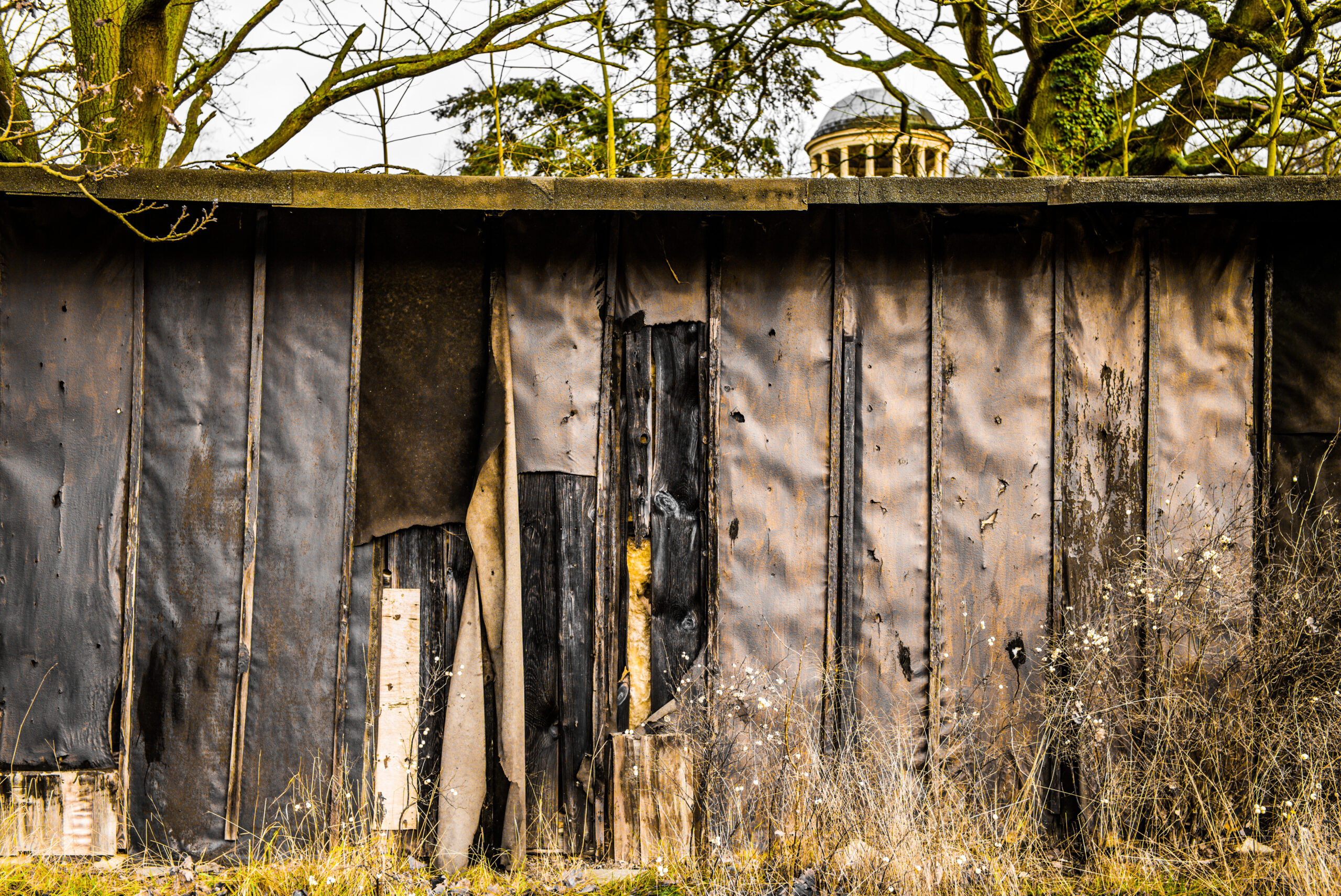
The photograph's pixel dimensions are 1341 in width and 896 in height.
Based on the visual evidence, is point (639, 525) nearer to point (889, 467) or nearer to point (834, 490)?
point (834, 490)

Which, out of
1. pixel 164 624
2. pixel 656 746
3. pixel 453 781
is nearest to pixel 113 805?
pixel 164 624

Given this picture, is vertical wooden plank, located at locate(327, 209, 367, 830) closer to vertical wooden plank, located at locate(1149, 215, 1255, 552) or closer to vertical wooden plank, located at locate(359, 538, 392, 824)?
vertical wooden plank, located at locate(359, 538, 392, 824)

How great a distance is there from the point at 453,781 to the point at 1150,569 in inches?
127

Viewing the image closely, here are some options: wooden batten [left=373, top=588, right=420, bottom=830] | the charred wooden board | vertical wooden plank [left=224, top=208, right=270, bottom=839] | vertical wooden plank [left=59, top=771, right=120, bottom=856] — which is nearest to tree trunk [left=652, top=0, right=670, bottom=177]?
vertical wooden plank [left=224, top=208, right=270, bottom=839]

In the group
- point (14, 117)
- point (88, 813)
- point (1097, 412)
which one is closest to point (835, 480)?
point (1097, 412)

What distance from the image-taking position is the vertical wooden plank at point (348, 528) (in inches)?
126

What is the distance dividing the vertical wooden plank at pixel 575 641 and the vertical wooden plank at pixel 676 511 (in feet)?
0.96

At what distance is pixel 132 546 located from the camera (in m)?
3.20

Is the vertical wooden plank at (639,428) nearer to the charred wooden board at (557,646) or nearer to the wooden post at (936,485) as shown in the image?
the charred wooden board at (557,646)

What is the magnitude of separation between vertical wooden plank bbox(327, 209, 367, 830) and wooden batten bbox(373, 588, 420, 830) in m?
0.15

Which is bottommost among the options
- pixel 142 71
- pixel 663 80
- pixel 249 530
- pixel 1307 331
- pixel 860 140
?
pixel 249 530

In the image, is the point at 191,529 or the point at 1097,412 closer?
the point at 191,529

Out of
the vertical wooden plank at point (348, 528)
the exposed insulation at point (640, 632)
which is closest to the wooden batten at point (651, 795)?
the exposed insulation at point (640, 632)

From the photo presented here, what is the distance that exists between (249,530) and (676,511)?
74.3 inches
